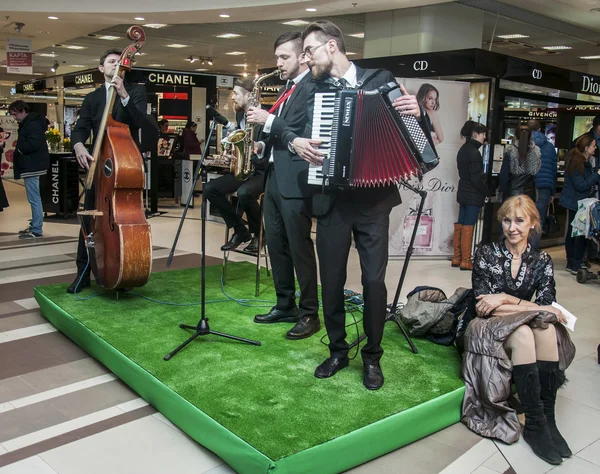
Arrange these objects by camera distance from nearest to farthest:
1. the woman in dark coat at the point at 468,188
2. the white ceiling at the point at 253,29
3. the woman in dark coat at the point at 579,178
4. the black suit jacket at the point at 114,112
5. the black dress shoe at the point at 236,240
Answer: the black suit jacket at the point at 114,112, the black dress shoe at the point at 236,240, the woman in dark coat at the point at 468,188, the woman in dark coat at the point at 579,178, the white ceiling at the point at 253,29

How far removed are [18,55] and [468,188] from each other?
31.5ft

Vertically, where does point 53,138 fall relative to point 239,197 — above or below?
above

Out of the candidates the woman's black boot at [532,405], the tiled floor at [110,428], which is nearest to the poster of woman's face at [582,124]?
the tiled floor at [110,428]

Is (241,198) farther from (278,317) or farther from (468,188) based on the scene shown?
(468,188)

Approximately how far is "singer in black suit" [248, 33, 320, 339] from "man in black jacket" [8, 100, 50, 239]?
4555 millimetres

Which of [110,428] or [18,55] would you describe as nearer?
[110,428]

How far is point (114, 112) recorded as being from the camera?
435cm

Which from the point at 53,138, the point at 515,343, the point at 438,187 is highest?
the point at 53,138

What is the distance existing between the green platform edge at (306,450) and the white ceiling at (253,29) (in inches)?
249

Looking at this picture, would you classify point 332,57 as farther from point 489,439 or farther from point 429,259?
point 429,259

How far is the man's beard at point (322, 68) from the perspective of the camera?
2.88m

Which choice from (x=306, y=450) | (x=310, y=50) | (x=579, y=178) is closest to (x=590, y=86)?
(x=579, y=178)

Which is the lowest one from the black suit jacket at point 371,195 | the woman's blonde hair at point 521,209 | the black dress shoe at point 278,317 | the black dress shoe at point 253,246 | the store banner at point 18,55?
the black dress shoe at point 278,317

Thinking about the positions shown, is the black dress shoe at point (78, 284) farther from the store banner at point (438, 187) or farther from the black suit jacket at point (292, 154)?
the store banner at point (438, 187)
